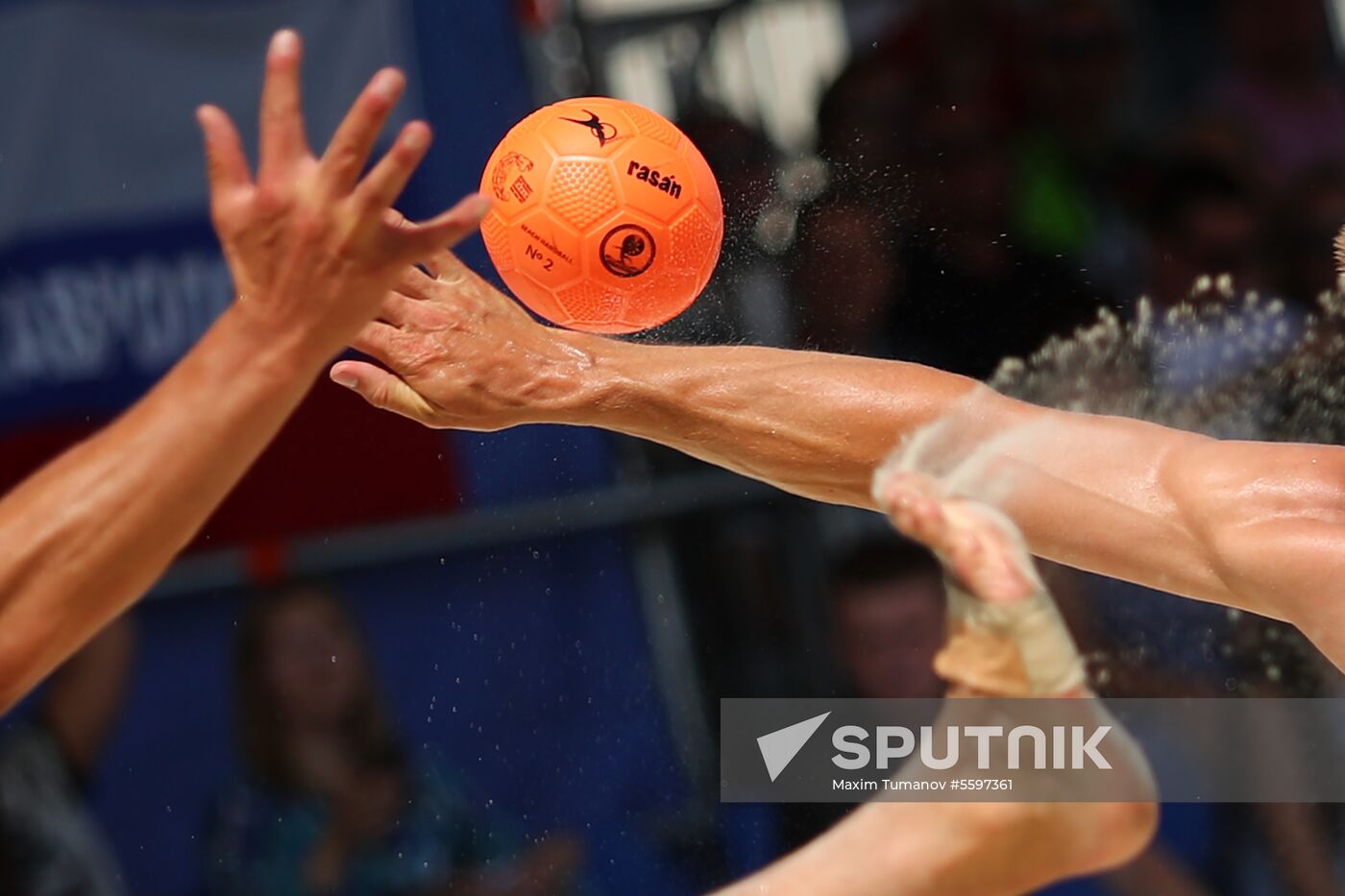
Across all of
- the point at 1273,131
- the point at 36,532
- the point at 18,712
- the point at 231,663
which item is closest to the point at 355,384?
the point at 36,532

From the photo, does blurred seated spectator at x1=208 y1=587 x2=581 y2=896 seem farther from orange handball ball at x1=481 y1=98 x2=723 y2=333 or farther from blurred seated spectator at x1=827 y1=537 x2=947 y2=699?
orange handball ball at x1=481 y1=98 x2=723 y2=333

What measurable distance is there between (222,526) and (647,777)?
49.2 inches

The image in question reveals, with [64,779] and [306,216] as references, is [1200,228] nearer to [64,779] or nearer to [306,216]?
[64,779]

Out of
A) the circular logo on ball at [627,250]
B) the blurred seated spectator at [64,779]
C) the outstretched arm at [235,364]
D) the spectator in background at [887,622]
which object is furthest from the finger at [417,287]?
the blurred seated spectator at [64,779]

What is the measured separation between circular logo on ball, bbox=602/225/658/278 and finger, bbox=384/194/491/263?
3.27 ft

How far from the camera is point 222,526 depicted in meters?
4.17

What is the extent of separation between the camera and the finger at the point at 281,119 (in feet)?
5.13

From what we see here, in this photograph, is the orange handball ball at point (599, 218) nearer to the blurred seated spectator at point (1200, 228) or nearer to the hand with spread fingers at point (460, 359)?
the hand with spread fingers at point (460, 359)

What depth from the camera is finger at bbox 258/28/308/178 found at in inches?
61.6

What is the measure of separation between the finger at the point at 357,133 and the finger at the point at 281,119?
0.12 feet

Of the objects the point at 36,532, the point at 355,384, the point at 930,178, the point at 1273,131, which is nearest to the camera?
the point at 36,532

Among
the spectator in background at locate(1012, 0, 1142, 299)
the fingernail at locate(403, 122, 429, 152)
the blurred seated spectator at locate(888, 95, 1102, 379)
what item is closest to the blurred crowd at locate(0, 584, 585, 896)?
the blurred seated spectator at locate(888, 95, 1102, 379)

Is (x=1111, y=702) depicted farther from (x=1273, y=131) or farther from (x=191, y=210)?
(x=191, y=210)

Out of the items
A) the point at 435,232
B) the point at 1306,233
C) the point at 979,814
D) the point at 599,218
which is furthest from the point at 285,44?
the point at 1306,233
